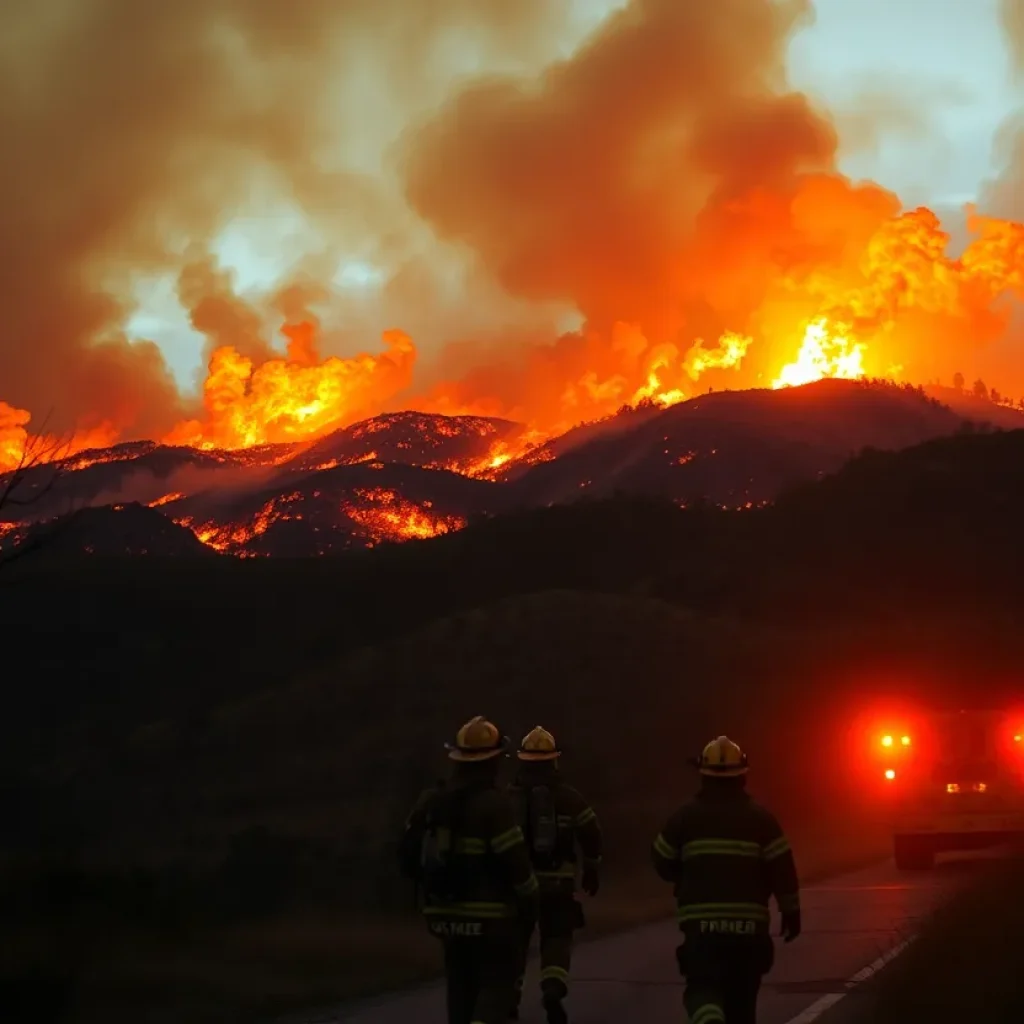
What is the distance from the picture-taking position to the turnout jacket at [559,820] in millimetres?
10297

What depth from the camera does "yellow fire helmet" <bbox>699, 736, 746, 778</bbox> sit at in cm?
788

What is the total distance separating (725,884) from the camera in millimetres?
7742

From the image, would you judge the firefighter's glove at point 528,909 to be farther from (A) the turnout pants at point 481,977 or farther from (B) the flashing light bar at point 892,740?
(B) the flashing light bar at point 892,740

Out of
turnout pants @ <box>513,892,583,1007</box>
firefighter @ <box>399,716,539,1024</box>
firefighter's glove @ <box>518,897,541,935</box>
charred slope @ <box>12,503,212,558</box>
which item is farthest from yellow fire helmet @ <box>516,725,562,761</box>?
charred slope @ <box>12,503,212,558</box>

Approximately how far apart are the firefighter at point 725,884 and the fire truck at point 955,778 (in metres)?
15.0

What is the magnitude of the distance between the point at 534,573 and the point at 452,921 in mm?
88498

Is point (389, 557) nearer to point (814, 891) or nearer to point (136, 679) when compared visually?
point (136, 679)

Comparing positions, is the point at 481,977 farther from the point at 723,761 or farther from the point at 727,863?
the point at 723,761

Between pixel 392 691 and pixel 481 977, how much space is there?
59033 mm

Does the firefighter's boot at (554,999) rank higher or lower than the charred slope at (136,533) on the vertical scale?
lower

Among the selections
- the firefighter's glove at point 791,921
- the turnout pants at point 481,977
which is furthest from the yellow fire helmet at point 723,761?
the turnout pants at point 481,977

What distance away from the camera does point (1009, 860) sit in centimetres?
1416

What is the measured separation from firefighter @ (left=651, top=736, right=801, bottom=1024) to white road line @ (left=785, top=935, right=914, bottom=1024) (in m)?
3.29

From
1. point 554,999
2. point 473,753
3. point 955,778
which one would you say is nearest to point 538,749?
point 554,999
